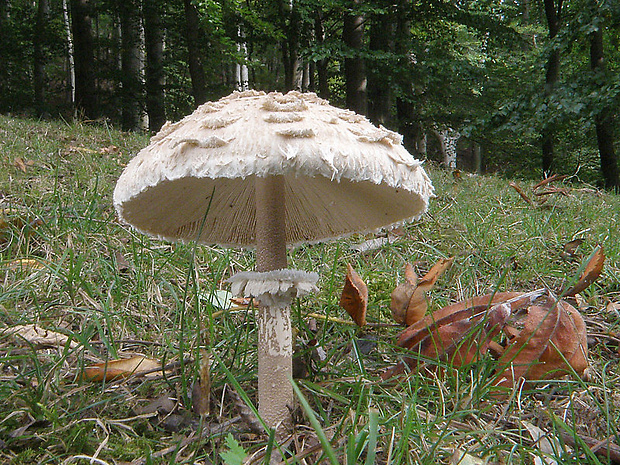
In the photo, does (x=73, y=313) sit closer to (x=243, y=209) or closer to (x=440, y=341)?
(x=243, y=209)

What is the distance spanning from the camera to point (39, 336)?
208 centimetres

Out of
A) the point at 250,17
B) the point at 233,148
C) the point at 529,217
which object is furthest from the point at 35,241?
the point at 250,17

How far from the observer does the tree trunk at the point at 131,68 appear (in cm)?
1272

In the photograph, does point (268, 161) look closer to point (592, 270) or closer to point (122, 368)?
point (122, 368)

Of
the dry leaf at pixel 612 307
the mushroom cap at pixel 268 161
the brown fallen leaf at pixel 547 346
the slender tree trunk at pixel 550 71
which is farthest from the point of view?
the slender tree trunk at pixel 550 71

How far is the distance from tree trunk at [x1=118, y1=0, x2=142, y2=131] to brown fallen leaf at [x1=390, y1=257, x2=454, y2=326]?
11.8 metres

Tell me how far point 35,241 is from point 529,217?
12.9ft

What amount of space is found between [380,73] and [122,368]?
9.96 meters

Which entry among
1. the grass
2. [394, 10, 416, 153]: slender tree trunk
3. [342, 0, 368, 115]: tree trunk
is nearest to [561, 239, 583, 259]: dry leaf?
the grass

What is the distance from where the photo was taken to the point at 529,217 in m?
4.10

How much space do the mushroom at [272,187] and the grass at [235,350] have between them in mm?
267

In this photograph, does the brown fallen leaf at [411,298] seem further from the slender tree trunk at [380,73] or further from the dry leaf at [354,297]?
the slender tree trunk at [380,73]

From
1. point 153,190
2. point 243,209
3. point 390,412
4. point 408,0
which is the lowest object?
point 390,412

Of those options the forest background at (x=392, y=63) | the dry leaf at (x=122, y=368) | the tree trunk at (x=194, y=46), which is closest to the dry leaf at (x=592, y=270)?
the dry leaf at (x=122, y=368)
